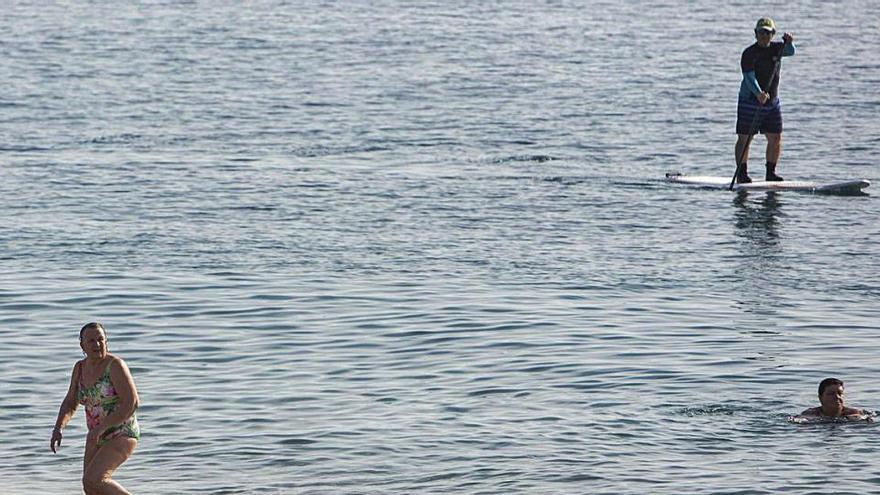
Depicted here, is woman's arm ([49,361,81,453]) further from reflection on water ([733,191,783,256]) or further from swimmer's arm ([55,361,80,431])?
reflection on water ([733,191,783,256])

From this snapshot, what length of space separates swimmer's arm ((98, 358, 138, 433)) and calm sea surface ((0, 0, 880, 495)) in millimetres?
2314

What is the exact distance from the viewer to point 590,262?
23781mm

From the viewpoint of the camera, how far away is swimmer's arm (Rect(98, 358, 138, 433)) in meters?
12.6

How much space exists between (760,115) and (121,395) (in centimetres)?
1726

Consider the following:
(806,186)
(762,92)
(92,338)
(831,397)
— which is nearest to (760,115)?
(762,92)

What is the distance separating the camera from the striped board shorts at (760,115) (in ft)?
91.2

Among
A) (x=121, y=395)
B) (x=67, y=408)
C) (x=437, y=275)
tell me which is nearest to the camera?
(x=121, y=395)

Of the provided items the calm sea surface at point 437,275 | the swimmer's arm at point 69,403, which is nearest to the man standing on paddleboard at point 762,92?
the calm sea surface at point 437,275

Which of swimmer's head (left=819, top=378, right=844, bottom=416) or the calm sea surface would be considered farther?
swimmer's head (left=819, top=378, right=844, bottom=416)

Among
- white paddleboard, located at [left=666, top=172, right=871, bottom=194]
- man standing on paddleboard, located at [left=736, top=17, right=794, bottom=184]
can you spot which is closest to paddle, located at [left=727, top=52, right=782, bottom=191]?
man standing on paddleboard, located at [left=736, top=17, right=794, bottom=184]

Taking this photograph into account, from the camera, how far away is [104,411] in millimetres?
12734

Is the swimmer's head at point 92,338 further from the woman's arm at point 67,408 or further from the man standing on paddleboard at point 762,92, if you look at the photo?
the man standing on paddleboard at point 762,92

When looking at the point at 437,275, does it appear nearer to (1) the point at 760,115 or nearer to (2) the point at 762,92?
(2) the point at 762,92

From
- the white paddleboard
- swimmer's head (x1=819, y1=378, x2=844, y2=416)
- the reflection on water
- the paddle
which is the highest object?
the paddle
